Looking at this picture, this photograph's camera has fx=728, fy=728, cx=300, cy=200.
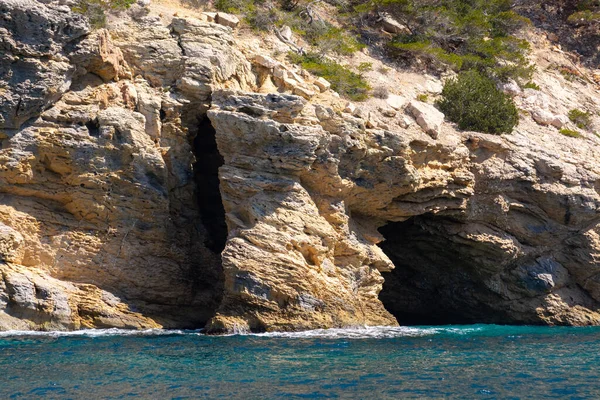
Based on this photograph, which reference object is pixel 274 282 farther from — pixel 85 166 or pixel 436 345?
pixel 85 166

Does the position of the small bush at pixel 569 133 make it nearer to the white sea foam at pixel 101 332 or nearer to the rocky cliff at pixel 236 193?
the rocky cliff at pixel 236 193

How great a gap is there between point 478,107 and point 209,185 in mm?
10184

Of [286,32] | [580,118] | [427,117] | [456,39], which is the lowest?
[427,117]

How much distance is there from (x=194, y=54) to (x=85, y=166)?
5.07 meters

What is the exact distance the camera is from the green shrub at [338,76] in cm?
2683

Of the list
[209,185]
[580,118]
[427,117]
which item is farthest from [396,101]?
[580,118]

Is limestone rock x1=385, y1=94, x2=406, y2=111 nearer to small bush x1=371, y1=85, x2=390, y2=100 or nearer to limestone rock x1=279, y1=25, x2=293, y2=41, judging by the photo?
small bush x1=371, y1=85, x2=390, y2=100

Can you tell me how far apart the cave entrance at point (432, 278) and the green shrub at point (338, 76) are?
5061 mm

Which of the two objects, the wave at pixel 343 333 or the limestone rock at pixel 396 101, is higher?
the limestone rock at pixel 396 101

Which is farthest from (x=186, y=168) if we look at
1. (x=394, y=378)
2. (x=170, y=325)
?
(x=394, y=378)

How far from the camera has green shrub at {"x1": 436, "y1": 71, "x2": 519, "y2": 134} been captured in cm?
2639

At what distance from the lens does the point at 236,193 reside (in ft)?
70.5

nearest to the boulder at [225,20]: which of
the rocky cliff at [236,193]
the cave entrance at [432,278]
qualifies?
the rocky cliff at [236,193]

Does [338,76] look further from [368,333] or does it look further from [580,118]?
[580,118]
